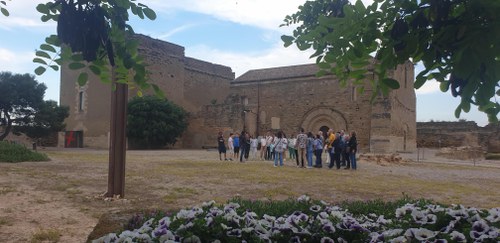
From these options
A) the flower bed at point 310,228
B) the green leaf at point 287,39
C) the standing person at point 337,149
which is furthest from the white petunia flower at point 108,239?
the standing person at point 337,149

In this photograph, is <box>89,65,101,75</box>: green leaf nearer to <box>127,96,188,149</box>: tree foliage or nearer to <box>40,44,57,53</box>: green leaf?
<box>40,44,57,53</box>: green leaf

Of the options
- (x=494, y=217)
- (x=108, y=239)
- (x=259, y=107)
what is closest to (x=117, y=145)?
(x=108, y=239)

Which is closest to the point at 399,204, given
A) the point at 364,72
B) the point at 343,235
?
the point at 343,235

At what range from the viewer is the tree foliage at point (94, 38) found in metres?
2.51

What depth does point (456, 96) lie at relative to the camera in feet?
8.02

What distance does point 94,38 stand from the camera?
8.25 ft

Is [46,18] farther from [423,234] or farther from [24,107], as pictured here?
[24,107]

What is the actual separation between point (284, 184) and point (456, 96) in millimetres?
8424

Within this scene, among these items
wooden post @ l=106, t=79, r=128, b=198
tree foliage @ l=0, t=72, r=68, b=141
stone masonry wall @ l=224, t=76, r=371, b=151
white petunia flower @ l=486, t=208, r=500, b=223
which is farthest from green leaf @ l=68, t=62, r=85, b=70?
stone masonry wall @ l=224, t=76, r=371, b=151

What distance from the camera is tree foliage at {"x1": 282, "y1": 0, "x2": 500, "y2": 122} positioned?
7.13 ft

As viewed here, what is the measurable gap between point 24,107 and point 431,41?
28.9 metres

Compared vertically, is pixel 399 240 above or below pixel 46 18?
below

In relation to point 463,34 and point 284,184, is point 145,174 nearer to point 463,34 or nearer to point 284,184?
point 284,184

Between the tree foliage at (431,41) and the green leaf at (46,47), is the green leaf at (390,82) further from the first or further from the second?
the green leaf at (46,47)
